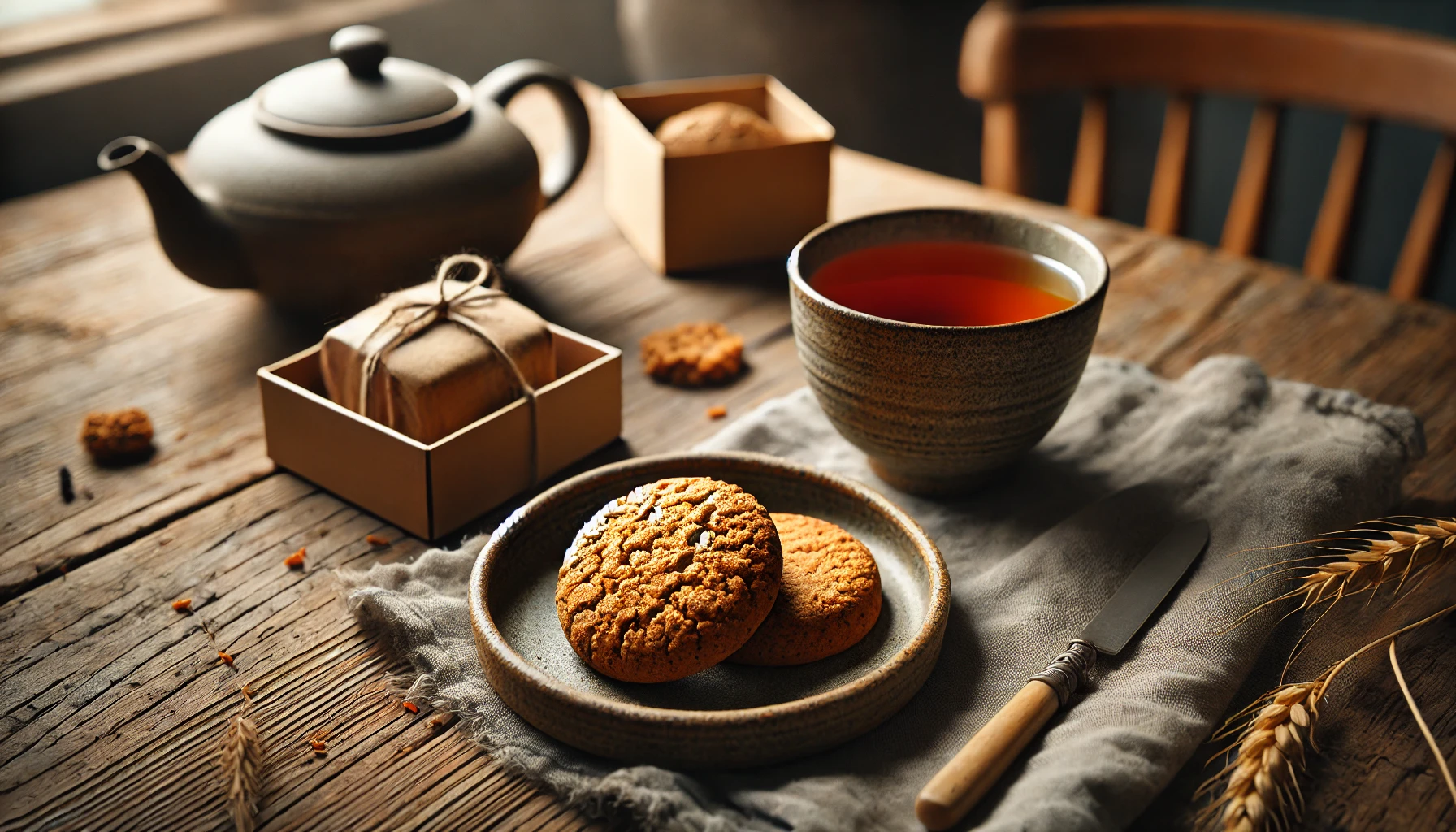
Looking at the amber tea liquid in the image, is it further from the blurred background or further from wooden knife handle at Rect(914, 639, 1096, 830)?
the blurred background

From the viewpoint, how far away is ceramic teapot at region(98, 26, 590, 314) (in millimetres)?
1035

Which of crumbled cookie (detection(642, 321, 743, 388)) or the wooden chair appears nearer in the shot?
crumbled cookie (detection(642, 321, 743, 388))

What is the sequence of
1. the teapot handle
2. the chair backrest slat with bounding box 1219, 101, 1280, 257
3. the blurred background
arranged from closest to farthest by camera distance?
the teapot handle
the chair backrest slat with bounding box 1219, 101, 1280, 257
the blurred background

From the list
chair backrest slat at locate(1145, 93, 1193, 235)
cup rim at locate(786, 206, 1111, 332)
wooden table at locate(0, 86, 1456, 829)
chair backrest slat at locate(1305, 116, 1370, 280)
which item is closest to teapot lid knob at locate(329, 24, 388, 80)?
wooden table at locate(0, 86, 1456, 829)

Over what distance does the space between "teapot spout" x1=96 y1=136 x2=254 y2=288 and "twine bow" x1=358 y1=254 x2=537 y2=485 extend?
281 millimetres

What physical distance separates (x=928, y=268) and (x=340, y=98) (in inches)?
23.0

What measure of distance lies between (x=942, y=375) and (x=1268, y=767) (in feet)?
1.09

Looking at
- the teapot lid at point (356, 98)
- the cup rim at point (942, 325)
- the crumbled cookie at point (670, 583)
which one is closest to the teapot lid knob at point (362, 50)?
the teapot lid at point (356, 98)

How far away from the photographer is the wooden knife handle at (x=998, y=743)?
60cm

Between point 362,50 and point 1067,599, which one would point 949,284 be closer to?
point 1067,599

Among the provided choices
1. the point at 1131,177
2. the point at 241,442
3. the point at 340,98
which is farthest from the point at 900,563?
the point at 1131,177

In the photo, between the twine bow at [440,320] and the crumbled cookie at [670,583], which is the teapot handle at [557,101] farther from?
the crumbled cookie at [670,583]

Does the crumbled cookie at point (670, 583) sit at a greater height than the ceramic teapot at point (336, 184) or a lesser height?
lesser

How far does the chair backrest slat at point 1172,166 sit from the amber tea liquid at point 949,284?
0.73 m
